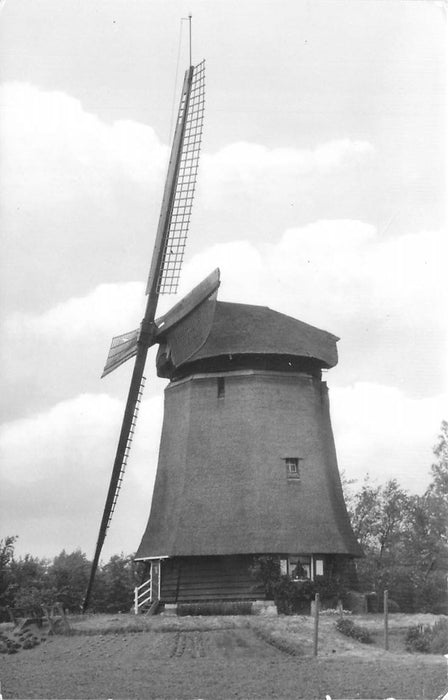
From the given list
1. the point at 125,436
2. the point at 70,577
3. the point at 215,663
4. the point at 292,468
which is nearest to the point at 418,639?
the point at 215,663

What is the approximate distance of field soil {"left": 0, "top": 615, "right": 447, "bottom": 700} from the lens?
15.2 meters

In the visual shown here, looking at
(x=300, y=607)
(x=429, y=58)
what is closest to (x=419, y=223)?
(x=429, y=58)

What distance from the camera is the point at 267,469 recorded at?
2386 cm

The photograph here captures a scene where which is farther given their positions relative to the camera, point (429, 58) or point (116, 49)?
point (116, 49)

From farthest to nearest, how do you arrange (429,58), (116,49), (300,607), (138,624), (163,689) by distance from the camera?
(300,607), (138,624), (116,49), (429,58), (163,689)

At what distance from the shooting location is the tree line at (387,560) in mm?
26625

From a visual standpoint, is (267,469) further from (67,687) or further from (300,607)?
(67,687)

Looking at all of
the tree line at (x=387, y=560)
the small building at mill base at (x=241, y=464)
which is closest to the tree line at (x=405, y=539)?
the tree line at (x=387, y=560)

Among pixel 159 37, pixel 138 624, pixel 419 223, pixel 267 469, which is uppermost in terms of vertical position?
pixel 159 37

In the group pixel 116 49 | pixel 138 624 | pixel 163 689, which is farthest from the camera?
pixel 138 624

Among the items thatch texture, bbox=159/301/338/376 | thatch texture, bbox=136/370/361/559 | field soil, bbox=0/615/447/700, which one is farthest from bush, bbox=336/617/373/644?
thatch texture, bbox=159/301/338/376

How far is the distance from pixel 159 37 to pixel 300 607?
12.9m

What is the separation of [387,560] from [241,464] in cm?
1099

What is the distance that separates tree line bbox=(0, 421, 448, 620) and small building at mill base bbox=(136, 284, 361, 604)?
2.95 metres
